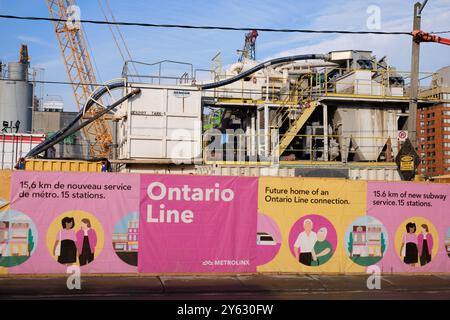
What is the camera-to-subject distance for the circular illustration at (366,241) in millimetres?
11992

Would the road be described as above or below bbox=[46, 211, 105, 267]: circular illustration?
below

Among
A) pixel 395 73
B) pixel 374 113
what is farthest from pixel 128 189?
pixel 395 73

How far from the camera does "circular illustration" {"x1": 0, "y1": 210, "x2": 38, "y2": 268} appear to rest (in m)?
10.3

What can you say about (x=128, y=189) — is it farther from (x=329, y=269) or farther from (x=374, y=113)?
(x=374, y=113)

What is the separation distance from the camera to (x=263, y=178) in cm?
1164

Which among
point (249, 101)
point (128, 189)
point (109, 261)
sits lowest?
point (109, 261)

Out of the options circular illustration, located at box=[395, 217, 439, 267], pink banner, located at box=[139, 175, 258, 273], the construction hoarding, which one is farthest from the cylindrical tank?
circular illustration, located at box=[395, 217, 439, 267]

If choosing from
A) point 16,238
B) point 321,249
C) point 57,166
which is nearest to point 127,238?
point 16,238

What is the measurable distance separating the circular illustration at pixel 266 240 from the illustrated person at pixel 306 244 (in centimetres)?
50

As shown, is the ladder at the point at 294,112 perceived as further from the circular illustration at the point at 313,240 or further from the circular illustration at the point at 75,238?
the circular illustration at the point at 75,238

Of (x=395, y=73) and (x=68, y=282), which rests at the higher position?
(x=395, y=73)

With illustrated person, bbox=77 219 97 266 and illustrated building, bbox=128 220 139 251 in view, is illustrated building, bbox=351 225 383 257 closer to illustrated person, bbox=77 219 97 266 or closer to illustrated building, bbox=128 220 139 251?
illustrated building, bbox=128 220 139 251
